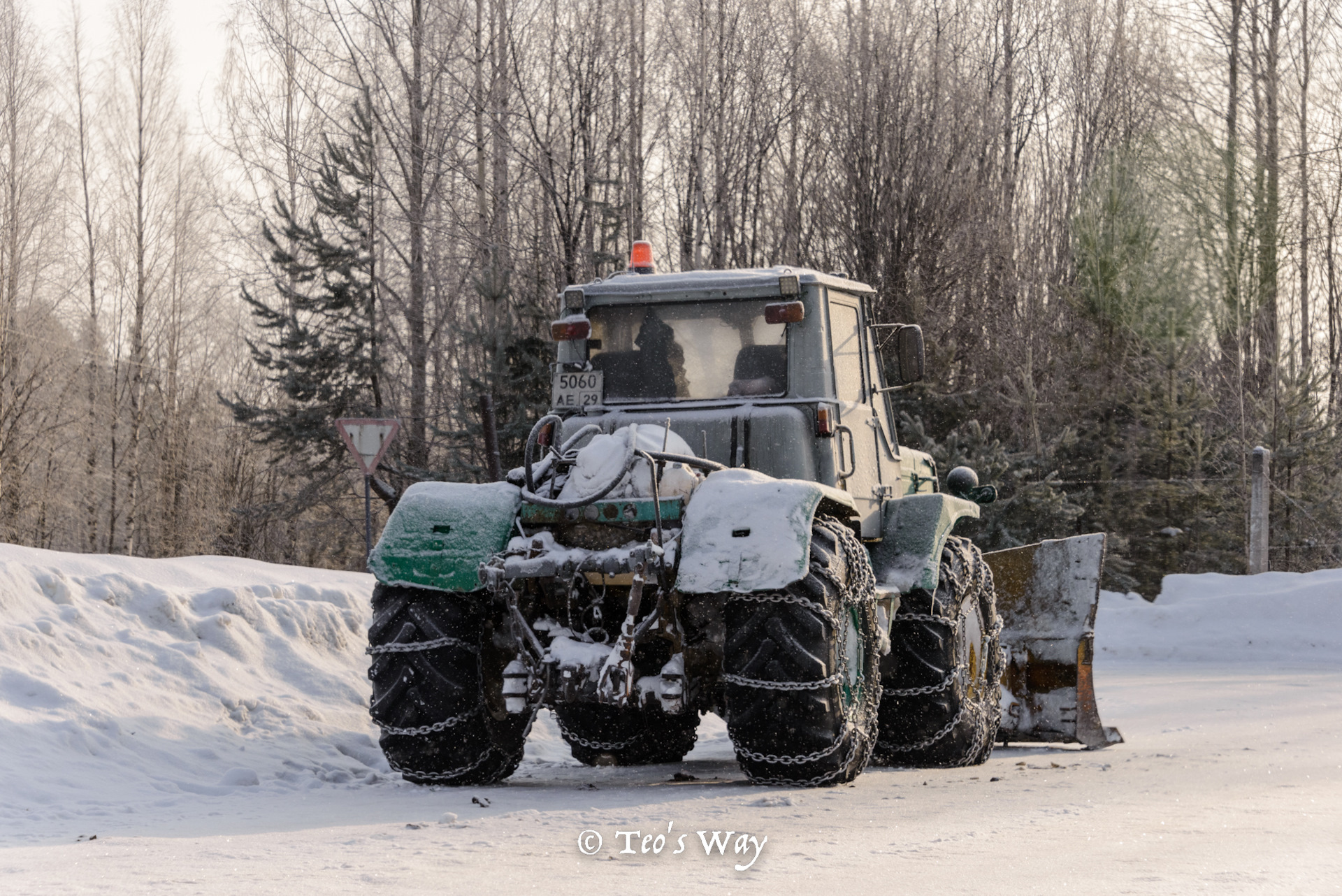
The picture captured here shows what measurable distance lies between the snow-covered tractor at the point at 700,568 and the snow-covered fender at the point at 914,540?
2 cm

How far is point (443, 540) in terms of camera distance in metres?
6.89

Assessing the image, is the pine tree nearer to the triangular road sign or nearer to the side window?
the triangular road sign

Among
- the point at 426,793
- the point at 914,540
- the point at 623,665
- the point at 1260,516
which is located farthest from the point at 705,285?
the point at 1260,516

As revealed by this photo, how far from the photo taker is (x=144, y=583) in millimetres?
9734

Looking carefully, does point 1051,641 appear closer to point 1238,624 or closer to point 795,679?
point 795,679

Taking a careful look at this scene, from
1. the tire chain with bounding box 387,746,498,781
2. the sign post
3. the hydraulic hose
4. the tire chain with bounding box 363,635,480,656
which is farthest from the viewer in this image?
the sign post

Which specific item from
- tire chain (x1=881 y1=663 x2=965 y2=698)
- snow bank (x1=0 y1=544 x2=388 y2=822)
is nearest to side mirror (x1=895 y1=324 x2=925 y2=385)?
tire chain (x1=881 y1=663 x2=965 y2=698)

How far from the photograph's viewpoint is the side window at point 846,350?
26.6ft

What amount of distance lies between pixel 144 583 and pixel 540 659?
169 inches

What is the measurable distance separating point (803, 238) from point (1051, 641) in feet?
58.7

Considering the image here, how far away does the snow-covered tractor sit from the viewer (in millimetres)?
6410

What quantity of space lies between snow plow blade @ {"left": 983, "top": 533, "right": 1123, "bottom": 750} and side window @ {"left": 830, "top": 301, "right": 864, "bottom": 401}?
217 centimetres

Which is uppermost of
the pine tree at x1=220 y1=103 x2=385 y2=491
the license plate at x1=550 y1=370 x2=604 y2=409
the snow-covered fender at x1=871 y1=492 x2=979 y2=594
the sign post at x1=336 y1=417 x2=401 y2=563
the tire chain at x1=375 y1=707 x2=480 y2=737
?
the pine tree at x1=220 y1=103 x2=385 y2=491

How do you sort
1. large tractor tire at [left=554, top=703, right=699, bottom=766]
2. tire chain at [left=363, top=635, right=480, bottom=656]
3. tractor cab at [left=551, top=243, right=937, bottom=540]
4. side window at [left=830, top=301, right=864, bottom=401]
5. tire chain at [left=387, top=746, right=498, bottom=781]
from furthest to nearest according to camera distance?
large tractor tire at [left=554, top=703, right=699, bottom=766], side window at [left=830, top=301, right=864, bottom=401], tractor cab at [left=551, top=243, right=937, bottom=540], tire chain at [left=387, top=746, right=498, bottom=781], tire chain at [left=363, top=635, right=480, bottom=656]
